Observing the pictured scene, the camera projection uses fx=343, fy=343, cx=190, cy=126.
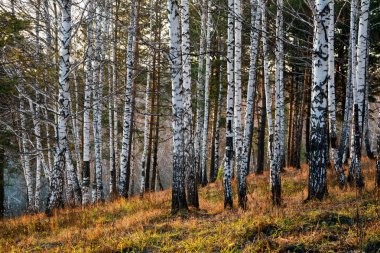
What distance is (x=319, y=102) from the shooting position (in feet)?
22.2

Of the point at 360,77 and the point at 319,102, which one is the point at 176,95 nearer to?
the point at 319,102

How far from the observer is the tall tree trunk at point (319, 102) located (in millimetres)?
6625

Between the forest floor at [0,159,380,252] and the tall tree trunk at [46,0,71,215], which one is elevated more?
the tall tree trunk at [46,0,71,215]

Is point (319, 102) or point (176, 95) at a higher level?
point (176, 95)

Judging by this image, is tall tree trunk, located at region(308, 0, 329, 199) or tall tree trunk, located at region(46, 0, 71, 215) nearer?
tall tree trunk, located at region(308, 0, 329, 199)

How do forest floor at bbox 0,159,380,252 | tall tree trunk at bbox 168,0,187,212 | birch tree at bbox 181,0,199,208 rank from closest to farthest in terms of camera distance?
forest floor at bbox 0,159,380,252, tall tree trunk at bbox 168,0,187,212, birch tree at bbox 181,0,199,208

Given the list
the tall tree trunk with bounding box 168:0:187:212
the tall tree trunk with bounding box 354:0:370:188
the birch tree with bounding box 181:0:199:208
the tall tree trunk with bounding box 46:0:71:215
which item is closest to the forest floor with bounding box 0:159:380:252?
the birch tree with bounding box 181:0:199:208

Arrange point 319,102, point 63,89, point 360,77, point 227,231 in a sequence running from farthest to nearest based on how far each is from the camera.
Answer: point 63,89 < point 360,77 < point 319,102 < point 227,231

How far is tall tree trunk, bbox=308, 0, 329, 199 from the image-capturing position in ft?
21.7

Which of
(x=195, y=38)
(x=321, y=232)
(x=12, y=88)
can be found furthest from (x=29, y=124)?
(x=321, y=232)

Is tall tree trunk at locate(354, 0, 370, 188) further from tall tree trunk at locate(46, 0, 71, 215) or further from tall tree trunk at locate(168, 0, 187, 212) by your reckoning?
tall tree trunk at locate(46, 0, 71, 215)

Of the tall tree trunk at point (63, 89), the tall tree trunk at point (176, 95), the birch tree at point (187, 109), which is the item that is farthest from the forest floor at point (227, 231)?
the tall tree trunk at point (63, 89)

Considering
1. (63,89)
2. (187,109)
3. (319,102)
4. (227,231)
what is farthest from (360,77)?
(63,89)

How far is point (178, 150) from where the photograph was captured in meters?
7.61
